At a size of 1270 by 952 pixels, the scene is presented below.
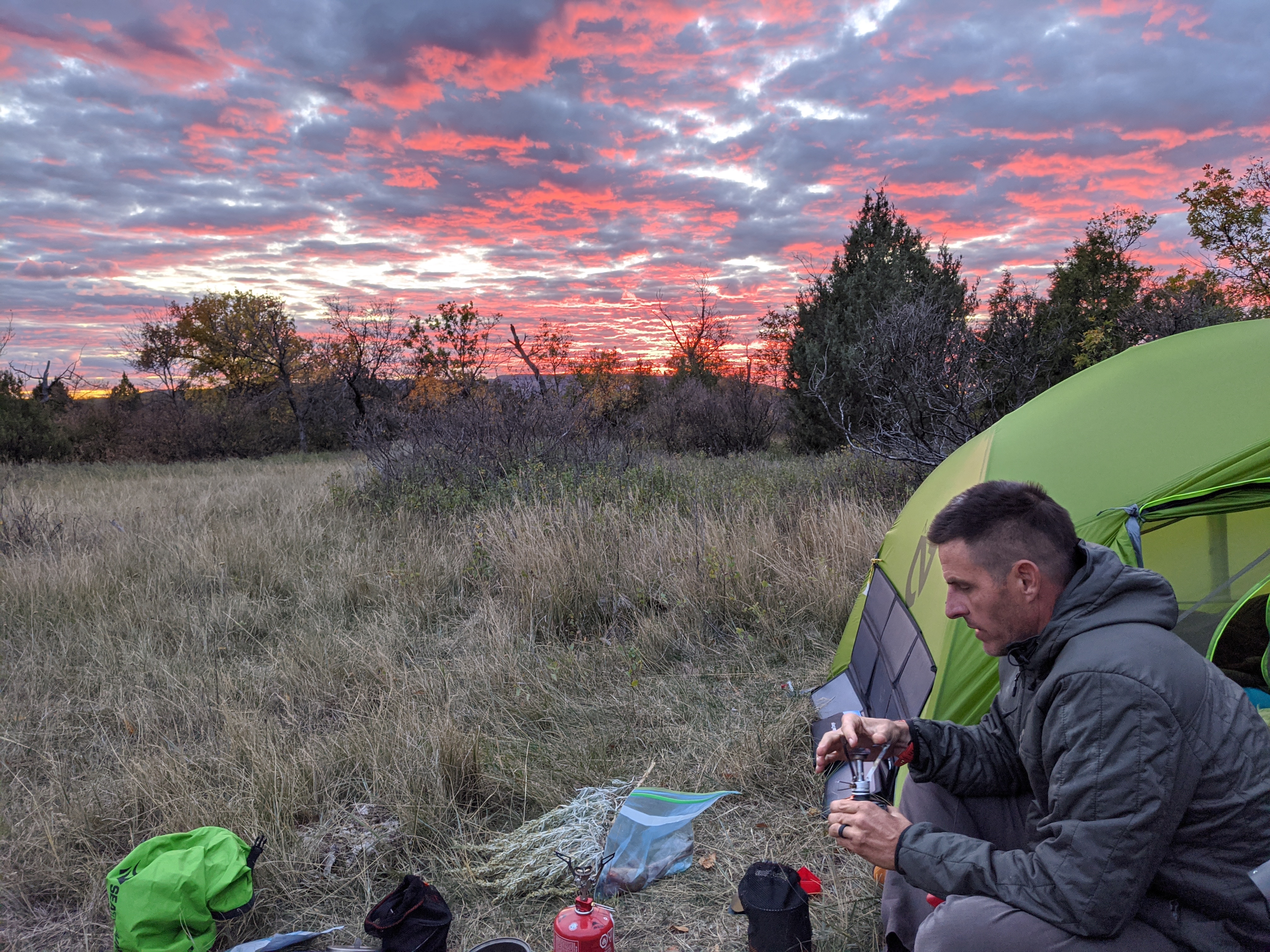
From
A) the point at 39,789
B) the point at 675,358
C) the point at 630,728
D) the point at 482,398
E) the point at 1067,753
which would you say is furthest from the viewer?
the point at 675,358

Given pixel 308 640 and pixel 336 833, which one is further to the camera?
pixel 308 640

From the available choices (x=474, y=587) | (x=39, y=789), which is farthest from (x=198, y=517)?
(x=39, y=789)

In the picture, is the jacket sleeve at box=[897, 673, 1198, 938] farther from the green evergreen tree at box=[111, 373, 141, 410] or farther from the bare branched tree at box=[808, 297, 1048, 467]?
the green evergreen tree at box=[111, 373, 141, 410]

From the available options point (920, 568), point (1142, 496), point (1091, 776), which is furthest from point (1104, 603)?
point (920, 568)

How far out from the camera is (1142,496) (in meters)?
2.73

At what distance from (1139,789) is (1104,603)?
1.30 ft

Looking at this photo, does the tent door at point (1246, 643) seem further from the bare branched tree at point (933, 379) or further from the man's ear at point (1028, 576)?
the bare branched tree at point (933, 379)

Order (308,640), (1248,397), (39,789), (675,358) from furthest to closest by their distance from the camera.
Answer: (675,358), (308,640), (39,789), (1248,397)

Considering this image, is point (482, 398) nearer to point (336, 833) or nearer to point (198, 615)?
point (198, 615)

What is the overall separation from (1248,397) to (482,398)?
31.4 ft

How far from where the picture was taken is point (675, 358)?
34.9 m

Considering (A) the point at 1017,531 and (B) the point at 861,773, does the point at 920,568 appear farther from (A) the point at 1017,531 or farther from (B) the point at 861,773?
(A) the point at 1017,531

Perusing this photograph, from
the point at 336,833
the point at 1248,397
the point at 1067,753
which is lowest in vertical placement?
the point at 336,833

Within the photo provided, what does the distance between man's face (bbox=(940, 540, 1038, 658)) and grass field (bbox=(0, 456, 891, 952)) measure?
4.24 ft
